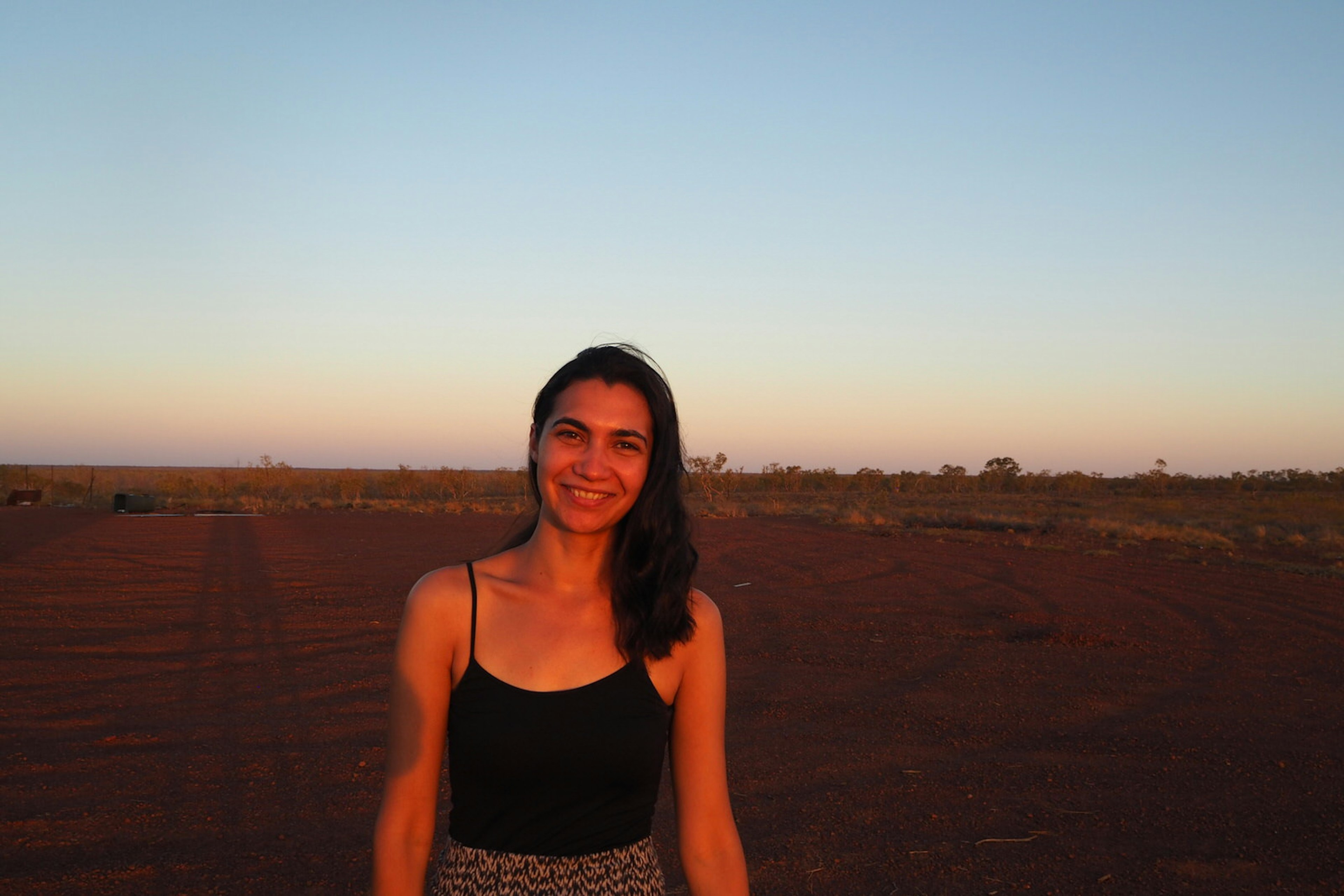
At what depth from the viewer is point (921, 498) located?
53.1m

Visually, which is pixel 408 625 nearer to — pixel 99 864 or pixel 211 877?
pixel 211 877

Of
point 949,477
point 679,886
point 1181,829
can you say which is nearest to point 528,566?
point 679,886

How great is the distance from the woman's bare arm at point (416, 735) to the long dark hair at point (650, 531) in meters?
0.36

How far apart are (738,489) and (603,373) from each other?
203 ft

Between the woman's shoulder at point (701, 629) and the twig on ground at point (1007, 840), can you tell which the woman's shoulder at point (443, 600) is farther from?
the twig on ground at point (1007, 840)

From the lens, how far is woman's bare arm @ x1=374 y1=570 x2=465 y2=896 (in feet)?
5.95

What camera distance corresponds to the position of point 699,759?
6.58ft

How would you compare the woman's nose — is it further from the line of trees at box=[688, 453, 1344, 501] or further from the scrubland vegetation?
the line of trees at box=[688, 453, 1344, 501]

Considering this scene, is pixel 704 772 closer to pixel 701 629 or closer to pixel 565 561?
pixel 701 629

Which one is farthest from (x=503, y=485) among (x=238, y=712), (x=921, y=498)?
(x=238, y=712)

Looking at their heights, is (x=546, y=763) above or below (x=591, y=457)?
below

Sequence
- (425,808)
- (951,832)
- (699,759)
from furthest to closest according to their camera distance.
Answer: (951,832), (699,759), (425,808)

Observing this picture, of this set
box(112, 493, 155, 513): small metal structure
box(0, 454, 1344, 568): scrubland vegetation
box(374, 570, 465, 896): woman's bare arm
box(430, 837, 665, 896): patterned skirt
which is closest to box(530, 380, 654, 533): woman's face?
box(374, 570, 465, 896): woman's bare arm

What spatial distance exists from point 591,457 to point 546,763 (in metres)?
0.60
